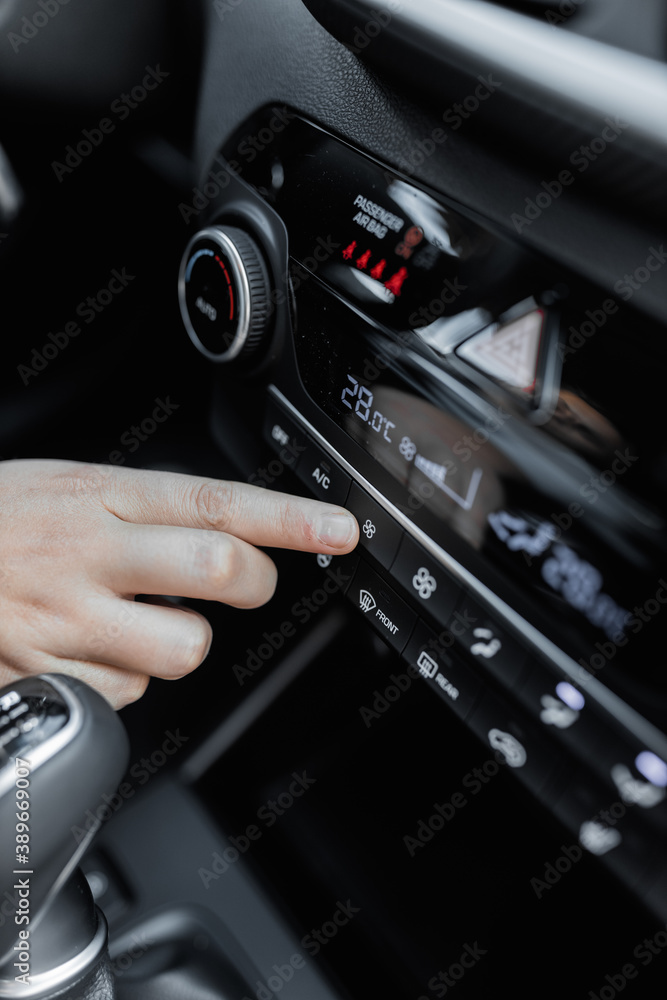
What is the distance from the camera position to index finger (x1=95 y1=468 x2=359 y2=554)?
552 millimetres

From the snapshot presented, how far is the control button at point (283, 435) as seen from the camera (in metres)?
0.67

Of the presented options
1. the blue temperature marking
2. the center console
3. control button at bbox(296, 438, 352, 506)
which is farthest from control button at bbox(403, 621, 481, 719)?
the blue temperature marking

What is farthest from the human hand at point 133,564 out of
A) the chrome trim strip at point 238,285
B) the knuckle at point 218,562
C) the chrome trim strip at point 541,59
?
the chrome trim strip at point 541,59

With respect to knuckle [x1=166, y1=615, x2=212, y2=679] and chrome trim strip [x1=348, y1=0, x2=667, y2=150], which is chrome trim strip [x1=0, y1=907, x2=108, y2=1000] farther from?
chrome trim strip [x1=348, y1=0, x2=667, y2=150]

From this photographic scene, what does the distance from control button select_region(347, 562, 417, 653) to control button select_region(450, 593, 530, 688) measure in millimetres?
60

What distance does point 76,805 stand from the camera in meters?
0.49

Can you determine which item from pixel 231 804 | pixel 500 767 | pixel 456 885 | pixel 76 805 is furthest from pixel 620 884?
pixel 231 804

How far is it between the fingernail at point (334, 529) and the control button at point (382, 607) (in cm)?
6

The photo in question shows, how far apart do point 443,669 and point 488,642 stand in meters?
0.06

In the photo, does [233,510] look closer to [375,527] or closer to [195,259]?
[375,527]

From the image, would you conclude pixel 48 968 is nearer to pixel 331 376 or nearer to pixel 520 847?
pixel 520 847

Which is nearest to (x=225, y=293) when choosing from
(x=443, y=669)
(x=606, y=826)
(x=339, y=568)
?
(x=339, y=568)

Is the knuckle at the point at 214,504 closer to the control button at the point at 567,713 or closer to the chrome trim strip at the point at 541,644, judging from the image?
the chrome trim strip at the point at 541,644

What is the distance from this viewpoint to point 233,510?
1.88 feet
